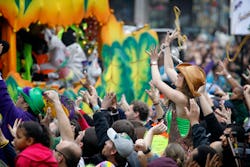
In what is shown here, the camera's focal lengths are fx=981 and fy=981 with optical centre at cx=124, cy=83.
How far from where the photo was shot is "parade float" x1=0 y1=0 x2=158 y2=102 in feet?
45.1

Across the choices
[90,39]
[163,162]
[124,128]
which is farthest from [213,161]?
[90,39]

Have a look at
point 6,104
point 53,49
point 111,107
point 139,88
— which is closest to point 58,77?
A: point 53,49

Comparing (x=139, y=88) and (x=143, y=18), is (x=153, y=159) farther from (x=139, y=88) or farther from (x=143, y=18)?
(x=143, y=18)

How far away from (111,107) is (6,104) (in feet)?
4.98

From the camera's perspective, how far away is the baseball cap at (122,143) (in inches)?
310

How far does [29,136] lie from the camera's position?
7.37 metres

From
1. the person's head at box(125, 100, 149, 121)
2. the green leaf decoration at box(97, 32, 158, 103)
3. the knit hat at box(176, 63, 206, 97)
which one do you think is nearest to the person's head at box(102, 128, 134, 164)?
the knit hat at box(176, 63, 206, 97)

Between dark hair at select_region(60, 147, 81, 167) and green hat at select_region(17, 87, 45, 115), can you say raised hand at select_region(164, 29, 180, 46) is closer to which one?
green hat at select_region(17, 87, 45, 115)

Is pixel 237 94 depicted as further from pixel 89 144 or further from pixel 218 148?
pixel 218 148

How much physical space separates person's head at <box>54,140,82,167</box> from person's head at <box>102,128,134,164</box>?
435 millimetres

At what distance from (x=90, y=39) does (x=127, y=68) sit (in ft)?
2.63

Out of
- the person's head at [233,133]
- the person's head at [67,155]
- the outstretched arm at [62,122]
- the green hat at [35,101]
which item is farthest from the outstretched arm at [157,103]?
the person's head at [67,155]

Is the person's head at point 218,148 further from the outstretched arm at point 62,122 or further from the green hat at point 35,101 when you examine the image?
the green hat at point 35,101

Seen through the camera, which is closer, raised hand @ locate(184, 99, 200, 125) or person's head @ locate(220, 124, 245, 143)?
raised hand @ locate(184, 99, 200, 125)
